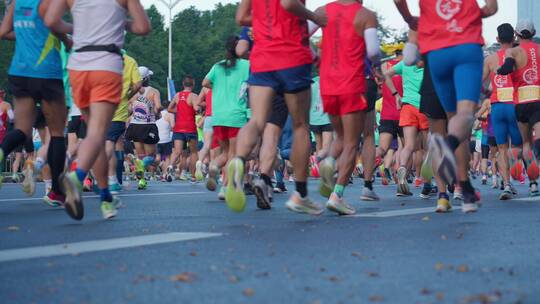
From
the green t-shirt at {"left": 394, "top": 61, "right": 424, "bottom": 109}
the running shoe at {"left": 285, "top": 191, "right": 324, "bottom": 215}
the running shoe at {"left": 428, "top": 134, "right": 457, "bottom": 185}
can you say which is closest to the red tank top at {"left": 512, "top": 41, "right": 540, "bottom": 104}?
the green t-shirt at {"left": 394, "top": 61, "right": 424, "bottom": 109}

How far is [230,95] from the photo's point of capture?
14.0 meters

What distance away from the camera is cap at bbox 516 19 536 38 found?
13.6 meters

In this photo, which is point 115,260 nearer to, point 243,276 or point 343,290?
point 243,276

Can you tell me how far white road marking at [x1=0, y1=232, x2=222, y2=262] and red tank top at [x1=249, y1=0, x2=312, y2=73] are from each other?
2308 mm

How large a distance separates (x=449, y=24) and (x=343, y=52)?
113 centimetres

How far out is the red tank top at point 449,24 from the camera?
8914mm

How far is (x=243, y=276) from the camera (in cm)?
485

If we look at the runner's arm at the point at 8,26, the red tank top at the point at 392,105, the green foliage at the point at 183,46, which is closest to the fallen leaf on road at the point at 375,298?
the runner's arm at the point at 8,26

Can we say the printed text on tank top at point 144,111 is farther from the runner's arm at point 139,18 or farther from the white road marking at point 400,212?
the runner's arm at point 139,18

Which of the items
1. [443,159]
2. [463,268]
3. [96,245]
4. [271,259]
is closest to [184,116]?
[443,159]

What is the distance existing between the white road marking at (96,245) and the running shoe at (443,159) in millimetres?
1533

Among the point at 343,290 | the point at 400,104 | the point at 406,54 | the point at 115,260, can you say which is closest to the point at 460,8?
the point at 406,54

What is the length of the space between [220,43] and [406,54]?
10609 centimetres

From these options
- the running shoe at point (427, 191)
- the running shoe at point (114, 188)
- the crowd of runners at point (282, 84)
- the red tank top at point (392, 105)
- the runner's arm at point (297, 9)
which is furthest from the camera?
the red tank top at point (392, 105)
